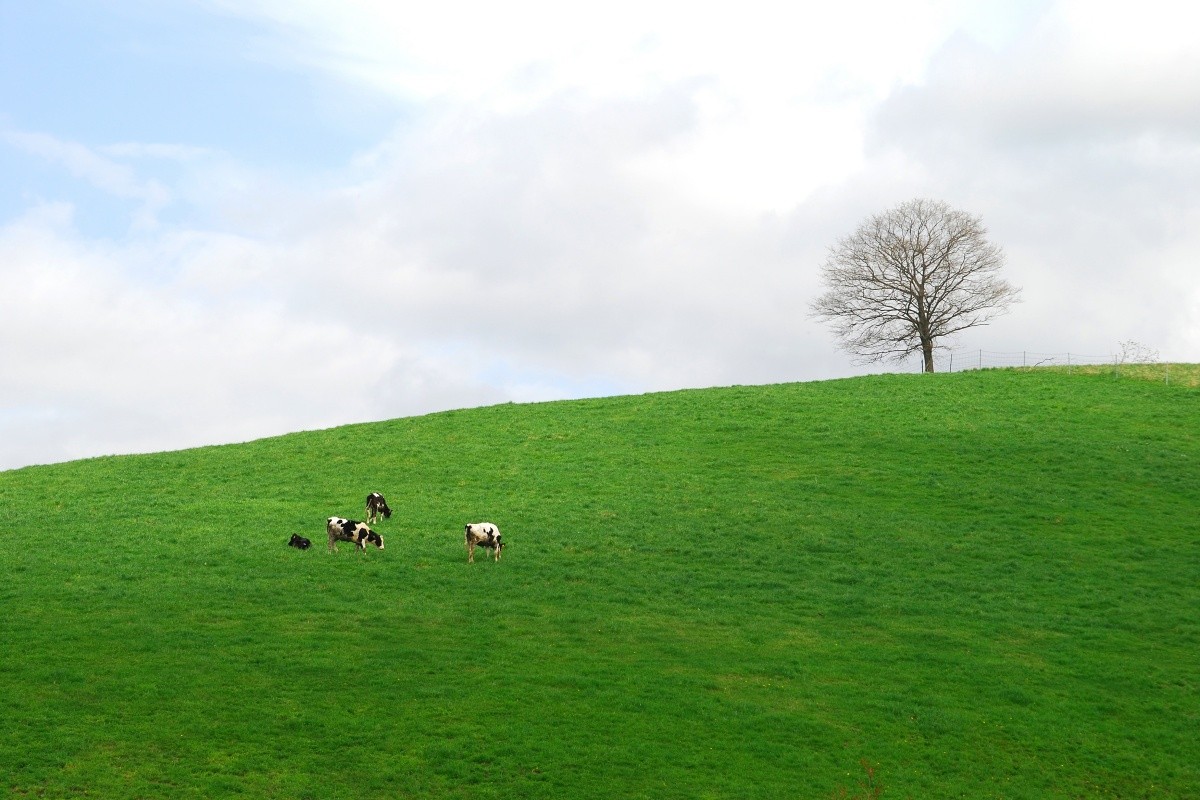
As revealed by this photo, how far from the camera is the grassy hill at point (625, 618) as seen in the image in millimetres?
22078

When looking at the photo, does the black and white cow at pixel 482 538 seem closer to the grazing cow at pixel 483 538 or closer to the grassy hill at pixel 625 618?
the grazing cow at pixel 483 538

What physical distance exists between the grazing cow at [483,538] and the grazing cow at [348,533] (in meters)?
2.95

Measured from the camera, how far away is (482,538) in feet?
117

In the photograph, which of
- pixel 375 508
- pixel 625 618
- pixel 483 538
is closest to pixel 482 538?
pixel 483 538

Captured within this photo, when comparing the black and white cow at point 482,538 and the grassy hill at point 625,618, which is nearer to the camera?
the grassy hill at point 625,618

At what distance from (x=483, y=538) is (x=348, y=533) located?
4.35 meters

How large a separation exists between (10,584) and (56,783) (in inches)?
587

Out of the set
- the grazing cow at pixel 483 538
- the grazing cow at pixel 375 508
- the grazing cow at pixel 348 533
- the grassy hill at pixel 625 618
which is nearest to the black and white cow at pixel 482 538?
the grazing cow at pixel 483 538

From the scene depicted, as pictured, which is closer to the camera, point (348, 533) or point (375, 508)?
point (348, 533)

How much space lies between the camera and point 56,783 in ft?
65.2

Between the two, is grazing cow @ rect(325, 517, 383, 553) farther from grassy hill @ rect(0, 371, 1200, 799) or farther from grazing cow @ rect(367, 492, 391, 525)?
grazing cow @ rect(367, 492, 391, 525)

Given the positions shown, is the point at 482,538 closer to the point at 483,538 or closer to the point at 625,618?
the point at 483,538

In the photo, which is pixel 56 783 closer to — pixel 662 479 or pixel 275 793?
pixel 275 793

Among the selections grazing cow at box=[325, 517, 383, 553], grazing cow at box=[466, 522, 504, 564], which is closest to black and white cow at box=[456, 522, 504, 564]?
grazing cow at box=[466, 522, 504, 564]
